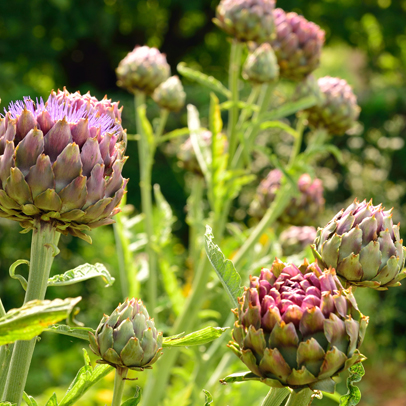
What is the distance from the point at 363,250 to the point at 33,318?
313 mm

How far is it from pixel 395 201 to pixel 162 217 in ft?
8.02

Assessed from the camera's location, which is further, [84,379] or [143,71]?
[143,71]

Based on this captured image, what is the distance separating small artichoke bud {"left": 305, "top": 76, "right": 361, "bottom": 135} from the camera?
1.15 metres

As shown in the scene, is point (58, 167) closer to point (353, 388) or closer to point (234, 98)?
point (353, 388)

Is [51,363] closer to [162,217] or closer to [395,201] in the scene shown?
[162,217]

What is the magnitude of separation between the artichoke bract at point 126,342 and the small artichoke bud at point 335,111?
771mm

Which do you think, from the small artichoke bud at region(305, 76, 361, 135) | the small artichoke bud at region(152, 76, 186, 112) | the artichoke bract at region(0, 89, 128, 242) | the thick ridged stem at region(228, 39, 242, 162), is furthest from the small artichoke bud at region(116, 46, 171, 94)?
the artichoke bract at region(0, 89, 128, 242)

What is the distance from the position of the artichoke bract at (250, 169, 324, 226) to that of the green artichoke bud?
0.06 feet

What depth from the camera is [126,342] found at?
46 centimetres

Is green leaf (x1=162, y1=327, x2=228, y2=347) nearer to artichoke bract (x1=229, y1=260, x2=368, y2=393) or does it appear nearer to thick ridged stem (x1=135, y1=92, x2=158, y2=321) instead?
Result: artichoke bract (x1=229, y1=260, x2=368, y2=393)

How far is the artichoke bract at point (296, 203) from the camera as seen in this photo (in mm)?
1307

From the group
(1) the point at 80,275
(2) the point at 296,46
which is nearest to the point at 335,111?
(2) the point at 296,46

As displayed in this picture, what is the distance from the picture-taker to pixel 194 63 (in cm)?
440

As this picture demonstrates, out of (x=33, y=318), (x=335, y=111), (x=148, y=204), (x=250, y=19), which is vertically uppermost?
(x=250, y=19)
